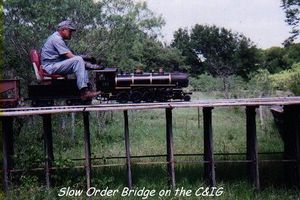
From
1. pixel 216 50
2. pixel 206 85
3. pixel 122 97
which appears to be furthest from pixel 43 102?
pixel 216 50

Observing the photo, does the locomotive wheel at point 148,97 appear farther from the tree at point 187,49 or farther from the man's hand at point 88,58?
the tree at point 187,49

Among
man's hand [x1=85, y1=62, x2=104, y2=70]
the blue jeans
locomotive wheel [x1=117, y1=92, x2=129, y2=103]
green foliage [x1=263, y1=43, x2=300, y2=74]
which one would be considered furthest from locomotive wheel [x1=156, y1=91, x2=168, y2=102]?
green foliage [x1=263, y1=43, x2=300, y2=74]

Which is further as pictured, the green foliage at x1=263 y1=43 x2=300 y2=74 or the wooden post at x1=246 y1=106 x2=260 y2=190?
the green foliage at x1=263 y1=43 x2=300 y2=74

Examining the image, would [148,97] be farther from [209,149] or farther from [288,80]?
[288,80]

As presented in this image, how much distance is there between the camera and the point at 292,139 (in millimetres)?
10820

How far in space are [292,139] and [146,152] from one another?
5585 millimetres

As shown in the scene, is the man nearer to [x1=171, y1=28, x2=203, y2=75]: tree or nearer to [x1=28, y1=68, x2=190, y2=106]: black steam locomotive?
[x1=28, y1=68, x2=190, y2=106]: black steam locomotive

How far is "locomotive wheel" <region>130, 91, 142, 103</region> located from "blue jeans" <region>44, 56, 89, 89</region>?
166 centimetres

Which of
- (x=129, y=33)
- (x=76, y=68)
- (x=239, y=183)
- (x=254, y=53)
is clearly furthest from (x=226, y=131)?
(x=254, y=53)

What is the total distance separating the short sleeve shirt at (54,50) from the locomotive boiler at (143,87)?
42.9 inches

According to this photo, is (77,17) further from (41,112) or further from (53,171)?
(41,112)

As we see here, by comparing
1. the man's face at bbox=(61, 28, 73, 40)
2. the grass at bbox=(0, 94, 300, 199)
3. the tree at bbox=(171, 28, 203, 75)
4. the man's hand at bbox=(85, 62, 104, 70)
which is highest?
the tree at bbox=(171, 28, 203, 75)

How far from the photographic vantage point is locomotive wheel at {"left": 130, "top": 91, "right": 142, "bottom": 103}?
10.6 metres

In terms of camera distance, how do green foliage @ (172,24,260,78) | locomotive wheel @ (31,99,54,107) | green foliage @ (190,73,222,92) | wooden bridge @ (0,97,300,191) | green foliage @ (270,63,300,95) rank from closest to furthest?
wooden bridge @ (0,97,300,191)
locomotive wheel @ (31,99,54,107)
green foliage @ (270,63,300,95)
green foliage @ (190,73,222,92)
green foliage @ (172,24,260,78)
